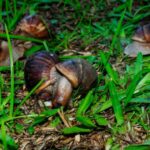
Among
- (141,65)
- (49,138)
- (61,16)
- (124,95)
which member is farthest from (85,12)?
(49,138)

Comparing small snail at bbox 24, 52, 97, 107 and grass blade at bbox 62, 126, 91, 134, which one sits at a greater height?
small snail at bbox 24, 52, 97, 107

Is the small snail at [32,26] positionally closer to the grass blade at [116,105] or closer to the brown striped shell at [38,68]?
the brown striped shell at [38,68]

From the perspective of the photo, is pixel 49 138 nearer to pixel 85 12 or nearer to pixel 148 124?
pixel 148 124

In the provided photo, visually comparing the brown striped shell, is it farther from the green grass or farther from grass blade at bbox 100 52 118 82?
grass blade at bbox 100 52 118 82

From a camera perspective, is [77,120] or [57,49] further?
[57,49]

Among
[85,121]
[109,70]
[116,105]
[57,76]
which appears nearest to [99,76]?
[109,70]

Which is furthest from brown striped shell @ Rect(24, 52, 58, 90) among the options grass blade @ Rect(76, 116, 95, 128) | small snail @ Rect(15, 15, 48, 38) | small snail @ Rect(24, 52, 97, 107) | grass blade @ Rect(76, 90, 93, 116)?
small snail @ Rect(15, 15, 48, 38)

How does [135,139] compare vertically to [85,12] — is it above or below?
below
